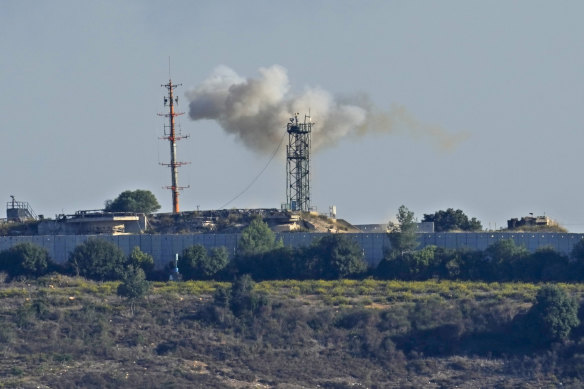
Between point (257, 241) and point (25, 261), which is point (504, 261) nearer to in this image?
point (257, 241)

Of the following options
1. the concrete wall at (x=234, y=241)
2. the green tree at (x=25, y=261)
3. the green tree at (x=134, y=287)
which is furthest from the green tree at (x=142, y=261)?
the green tree at (x=134, y=287)

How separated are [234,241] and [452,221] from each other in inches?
739

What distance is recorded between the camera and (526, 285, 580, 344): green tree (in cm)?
7912

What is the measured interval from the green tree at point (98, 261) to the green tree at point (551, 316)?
2713 centimetres

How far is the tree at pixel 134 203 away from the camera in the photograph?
113 m

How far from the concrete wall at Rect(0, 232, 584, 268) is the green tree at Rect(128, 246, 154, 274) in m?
1.81

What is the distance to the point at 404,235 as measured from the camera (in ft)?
317

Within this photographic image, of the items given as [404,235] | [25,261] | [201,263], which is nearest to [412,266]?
[404,235]

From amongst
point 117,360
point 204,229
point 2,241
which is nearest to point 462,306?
point 117,360

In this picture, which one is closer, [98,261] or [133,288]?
[133,288]

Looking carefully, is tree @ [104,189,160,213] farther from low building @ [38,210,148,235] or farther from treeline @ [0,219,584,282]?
treeline @ [0,219,584,282]

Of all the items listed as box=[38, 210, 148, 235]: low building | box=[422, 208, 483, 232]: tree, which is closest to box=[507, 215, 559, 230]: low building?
box=[422, 208, 483, 232]: tree

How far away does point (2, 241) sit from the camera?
104625mm

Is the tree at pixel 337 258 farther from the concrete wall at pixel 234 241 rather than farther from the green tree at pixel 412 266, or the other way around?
the concrete wall at pixel 234 241
